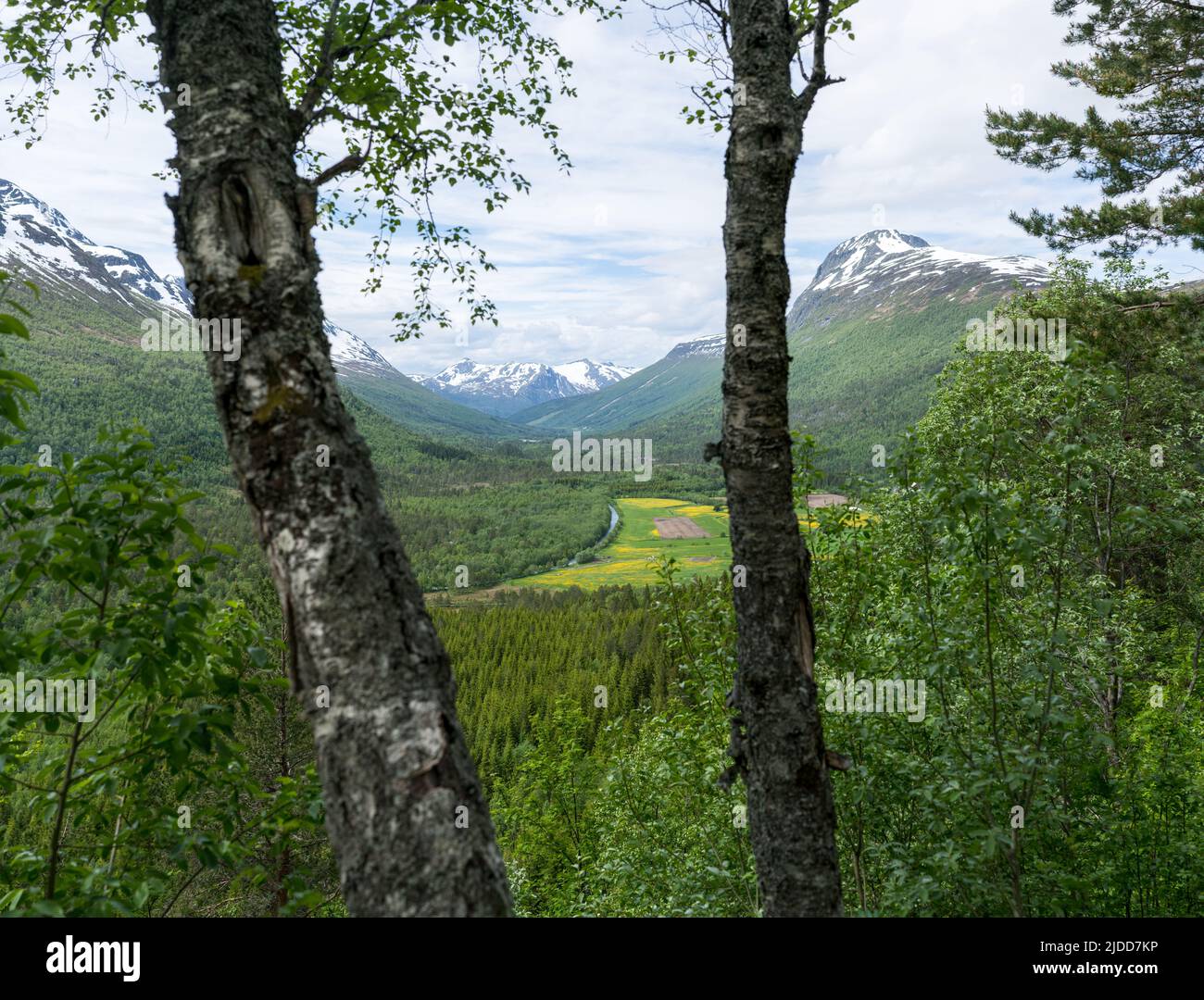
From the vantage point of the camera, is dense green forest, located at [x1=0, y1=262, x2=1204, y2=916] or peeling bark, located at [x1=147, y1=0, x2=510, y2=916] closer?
peeling bark, located at [x1=147, y1=0, x2=510, y2=916]

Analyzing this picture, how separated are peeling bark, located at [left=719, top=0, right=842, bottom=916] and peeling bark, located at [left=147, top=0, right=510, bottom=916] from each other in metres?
1.78

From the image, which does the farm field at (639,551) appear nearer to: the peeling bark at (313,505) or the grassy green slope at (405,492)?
the grassy green slope at (405,492)

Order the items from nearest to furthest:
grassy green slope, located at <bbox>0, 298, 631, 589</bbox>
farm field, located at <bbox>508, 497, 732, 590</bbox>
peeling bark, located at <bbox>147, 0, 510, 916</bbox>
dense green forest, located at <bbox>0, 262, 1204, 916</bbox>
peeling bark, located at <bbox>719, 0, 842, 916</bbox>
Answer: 1. peeling bark, located at <bbox>147, 0, 510, 916</bbox>
2. dense green forest, located at <bbox>0, 262, 1204, 916</bbox>
3. peeling bark, located at <bbox>719, 0, 842, 916</bbox>
4. farm field, located at <bbox>508, 497, 732, 590</bbox>
5. grassy green slope, located at <bbox>0, 298, 631, 589</bbox>

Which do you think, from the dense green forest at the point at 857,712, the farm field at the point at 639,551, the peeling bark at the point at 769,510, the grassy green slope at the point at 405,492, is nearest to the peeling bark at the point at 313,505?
the dense green forest at the point at 857,712

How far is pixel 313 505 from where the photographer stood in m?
2.14

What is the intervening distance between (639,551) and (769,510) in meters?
138

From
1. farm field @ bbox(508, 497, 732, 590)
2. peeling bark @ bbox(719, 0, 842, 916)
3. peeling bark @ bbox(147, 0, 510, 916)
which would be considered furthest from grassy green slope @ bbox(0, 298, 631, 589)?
peeling bark @ bbox(147, 0, 510, 916)

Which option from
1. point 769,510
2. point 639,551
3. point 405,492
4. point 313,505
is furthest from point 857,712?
point 405,492

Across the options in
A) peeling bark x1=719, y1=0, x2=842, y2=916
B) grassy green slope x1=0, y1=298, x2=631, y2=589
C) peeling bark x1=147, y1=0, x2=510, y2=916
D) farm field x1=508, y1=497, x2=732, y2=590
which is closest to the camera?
peeling bark x1=147, y1=0, x2=510, y2=916

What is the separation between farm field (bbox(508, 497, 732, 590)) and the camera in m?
115

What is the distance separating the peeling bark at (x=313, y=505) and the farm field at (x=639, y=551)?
91036 mm

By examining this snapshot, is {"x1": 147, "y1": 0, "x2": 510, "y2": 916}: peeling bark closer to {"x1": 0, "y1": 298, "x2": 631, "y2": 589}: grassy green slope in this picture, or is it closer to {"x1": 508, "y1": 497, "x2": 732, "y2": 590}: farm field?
{"x1": 508, "y1": 497, "x2": 732, "y2": 590}: farm field

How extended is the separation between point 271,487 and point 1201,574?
71.6 ft
